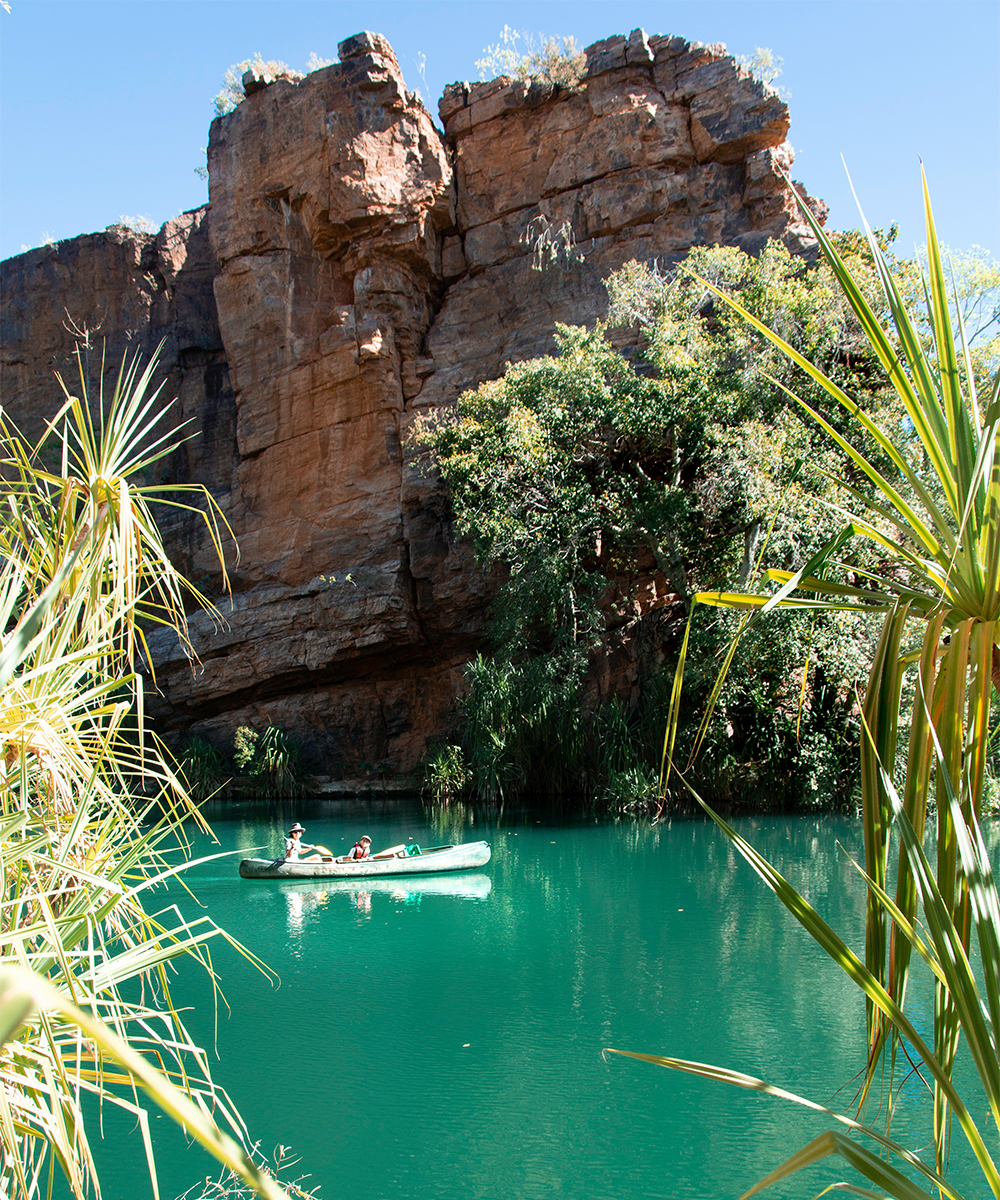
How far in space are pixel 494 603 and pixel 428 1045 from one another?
1217 centimetres

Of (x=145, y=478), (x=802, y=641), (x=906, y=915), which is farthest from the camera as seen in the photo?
(x=145, y=478)

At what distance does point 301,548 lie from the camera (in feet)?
71.3

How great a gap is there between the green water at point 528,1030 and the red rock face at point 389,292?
9.74 m

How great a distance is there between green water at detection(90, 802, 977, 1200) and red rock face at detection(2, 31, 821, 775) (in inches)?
383

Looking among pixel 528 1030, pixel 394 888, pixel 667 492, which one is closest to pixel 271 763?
pixel 394 888

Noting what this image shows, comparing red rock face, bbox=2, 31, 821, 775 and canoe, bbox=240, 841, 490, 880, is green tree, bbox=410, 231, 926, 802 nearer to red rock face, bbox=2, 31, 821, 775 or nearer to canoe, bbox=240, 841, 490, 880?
red rock face, bbox=2, 31, 821, 775

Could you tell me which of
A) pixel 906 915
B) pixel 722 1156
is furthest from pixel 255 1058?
pixel 906 915

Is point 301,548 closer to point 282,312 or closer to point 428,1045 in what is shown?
point 282,312

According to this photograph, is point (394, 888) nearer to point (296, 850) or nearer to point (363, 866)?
point (363, 866)

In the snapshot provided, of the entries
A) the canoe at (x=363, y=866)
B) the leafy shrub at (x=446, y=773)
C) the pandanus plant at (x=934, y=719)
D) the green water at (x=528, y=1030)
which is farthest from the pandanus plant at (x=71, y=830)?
the leafy shrub at (x=446, y=773)

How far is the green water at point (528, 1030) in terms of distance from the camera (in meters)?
4.79

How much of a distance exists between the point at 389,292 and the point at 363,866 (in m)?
14.1

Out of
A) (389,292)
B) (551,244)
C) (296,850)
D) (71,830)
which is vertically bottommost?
(296,850)

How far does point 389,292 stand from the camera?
21.5 m
